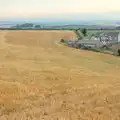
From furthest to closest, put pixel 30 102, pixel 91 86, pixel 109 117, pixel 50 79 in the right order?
pixel 50 79
pixel 91 86
pixel 30 102
pixel 109 117

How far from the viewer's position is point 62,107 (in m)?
13.7

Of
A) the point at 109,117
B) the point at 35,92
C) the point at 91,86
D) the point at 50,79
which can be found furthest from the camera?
the point at 50,79

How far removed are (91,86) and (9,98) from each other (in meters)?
4.97

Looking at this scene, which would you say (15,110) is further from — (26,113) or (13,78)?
(13,78)

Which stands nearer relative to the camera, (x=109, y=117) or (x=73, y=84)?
(x=109, y=117)

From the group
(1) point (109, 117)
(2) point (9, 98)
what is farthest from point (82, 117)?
(2) point (9, 98)

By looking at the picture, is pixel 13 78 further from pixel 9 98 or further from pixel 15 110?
pixel 15 110

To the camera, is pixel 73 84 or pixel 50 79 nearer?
pixel 73 84

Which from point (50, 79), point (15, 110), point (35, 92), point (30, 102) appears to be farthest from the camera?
point (50, 79)

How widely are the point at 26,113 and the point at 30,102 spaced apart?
173 centimetres

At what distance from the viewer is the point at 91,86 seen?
58.4 feet

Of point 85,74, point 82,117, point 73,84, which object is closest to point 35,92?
point 73,84

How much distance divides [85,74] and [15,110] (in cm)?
948

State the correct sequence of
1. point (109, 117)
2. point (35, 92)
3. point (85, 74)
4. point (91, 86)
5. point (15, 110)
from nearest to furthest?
point (109, 117), point (15, 110), point (35, 92), point (91, 86), point (85, 74)
